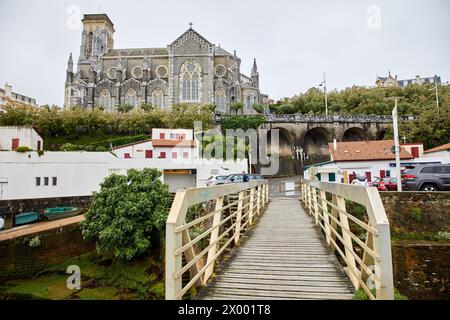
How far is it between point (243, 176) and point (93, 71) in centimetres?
4515

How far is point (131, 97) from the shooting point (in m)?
51.9

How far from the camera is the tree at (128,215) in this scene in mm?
14336

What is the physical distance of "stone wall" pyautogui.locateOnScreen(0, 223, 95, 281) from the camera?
16188mm

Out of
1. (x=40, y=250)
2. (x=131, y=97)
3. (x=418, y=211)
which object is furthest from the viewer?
(x=131, y=97)

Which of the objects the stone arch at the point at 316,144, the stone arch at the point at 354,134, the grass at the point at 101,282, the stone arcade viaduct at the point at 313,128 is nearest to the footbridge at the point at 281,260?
the grass at the point at 101,282

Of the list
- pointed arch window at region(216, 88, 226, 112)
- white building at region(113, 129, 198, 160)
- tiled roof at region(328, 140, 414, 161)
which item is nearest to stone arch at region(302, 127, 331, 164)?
pointed arch window at region(216, 88, 226, 112)

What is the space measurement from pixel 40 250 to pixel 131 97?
3958 cm

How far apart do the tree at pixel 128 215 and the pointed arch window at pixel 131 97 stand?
38543 mm

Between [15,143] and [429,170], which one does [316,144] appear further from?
[15,143]

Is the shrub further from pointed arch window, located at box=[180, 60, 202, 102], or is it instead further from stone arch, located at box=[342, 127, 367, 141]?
pointed arch window, located at box=[180, 60, 202, 102]

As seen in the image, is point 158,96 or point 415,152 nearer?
point 415,152

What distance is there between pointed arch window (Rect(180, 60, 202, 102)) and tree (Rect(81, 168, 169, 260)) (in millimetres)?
36490

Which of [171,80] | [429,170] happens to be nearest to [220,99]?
[171,80]
